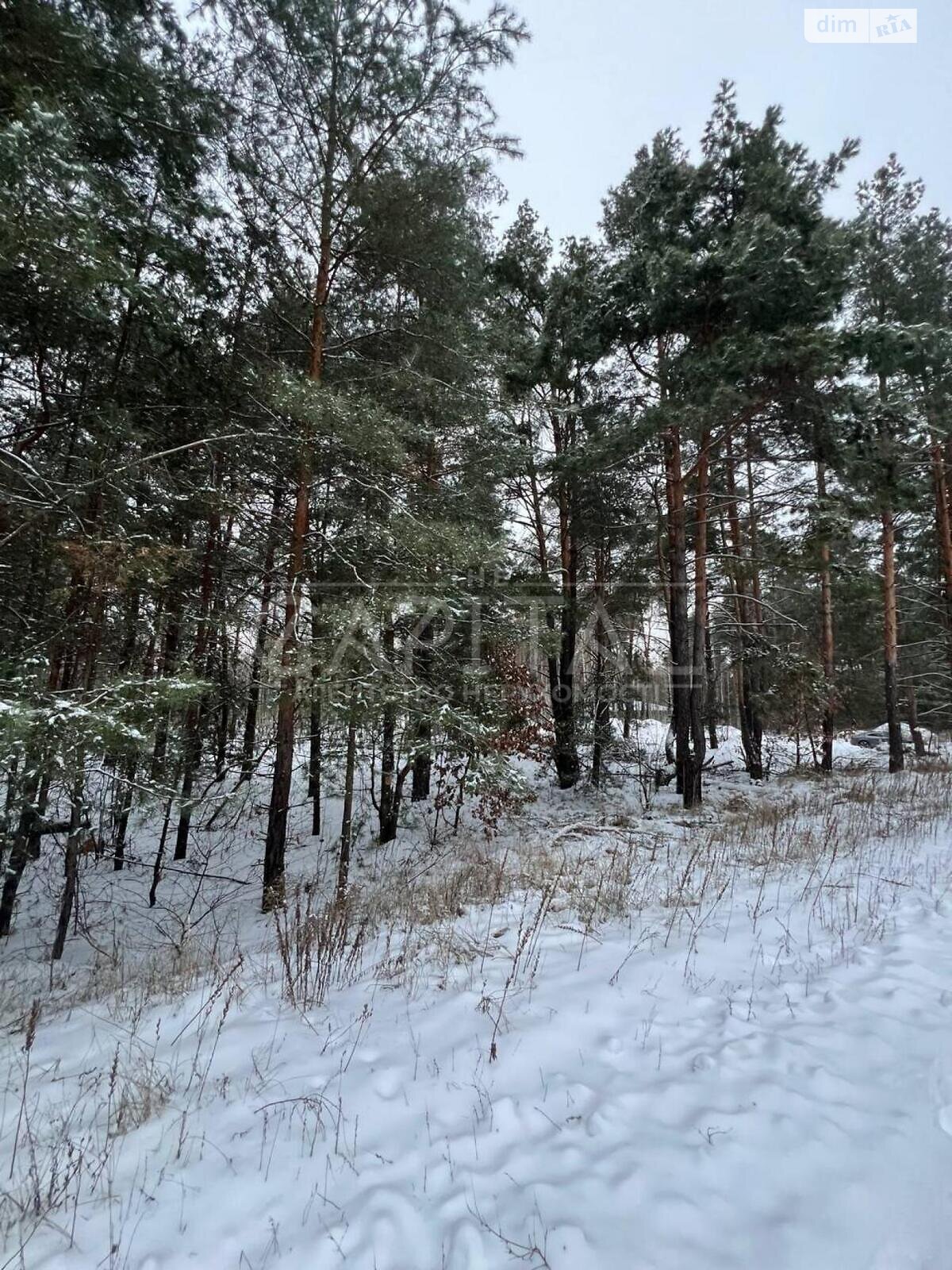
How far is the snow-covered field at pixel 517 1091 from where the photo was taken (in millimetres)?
1619

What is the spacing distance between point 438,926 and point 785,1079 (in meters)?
2.57

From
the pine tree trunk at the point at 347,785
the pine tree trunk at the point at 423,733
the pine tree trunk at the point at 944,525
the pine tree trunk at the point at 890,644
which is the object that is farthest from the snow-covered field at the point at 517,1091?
the pine tree trunk at the point at 944,525

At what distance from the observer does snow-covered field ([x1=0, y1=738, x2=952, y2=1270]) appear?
5.31ft

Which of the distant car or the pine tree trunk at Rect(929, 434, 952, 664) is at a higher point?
the pine tree trunk at Rect(929, 434, 952, 664)

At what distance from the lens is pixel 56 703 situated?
11.9 feet

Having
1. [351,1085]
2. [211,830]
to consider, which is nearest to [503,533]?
[211,830]

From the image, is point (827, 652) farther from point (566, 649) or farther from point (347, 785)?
point (347, 785)

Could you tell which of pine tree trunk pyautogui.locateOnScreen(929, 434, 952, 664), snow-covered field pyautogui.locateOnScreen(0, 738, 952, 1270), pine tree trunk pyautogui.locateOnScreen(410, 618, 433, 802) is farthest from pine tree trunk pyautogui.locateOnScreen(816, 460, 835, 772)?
pine tree trunk pyautogui.locateOnScreen(410, 618, 433, 802)

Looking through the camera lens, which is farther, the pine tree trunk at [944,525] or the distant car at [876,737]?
the distant car at [876,737]

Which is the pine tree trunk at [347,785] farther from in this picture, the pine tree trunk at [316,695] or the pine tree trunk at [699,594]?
the pine tree trunk at [699,594]

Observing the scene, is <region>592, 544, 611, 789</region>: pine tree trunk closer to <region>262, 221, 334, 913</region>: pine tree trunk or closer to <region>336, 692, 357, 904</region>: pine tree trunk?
<region>336, 692, 357, 904</region>: pine tree trunk

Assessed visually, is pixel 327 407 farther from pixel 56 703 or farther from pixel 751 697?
pixel 751 697

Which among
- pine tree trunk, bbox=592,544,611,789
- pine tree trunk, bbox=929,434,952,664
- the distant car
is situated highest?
pine tree trunk, bbox=929,434,952,664

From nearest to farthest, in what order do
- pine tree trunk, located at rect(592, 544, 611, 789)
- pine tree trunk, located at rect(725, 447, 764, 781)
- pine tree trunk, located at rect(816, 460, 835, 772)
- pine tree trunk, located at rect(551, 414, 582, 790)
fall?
pine tree trunk, located at rect(816, 460, 835, 772) < pine tree trunk, located at rect(551, 414, 582, 790) < pine tree trunk, located at rect(725, 447, 764, 781) < pine tree trunk, located at rect(592, 544, 611, 789)
